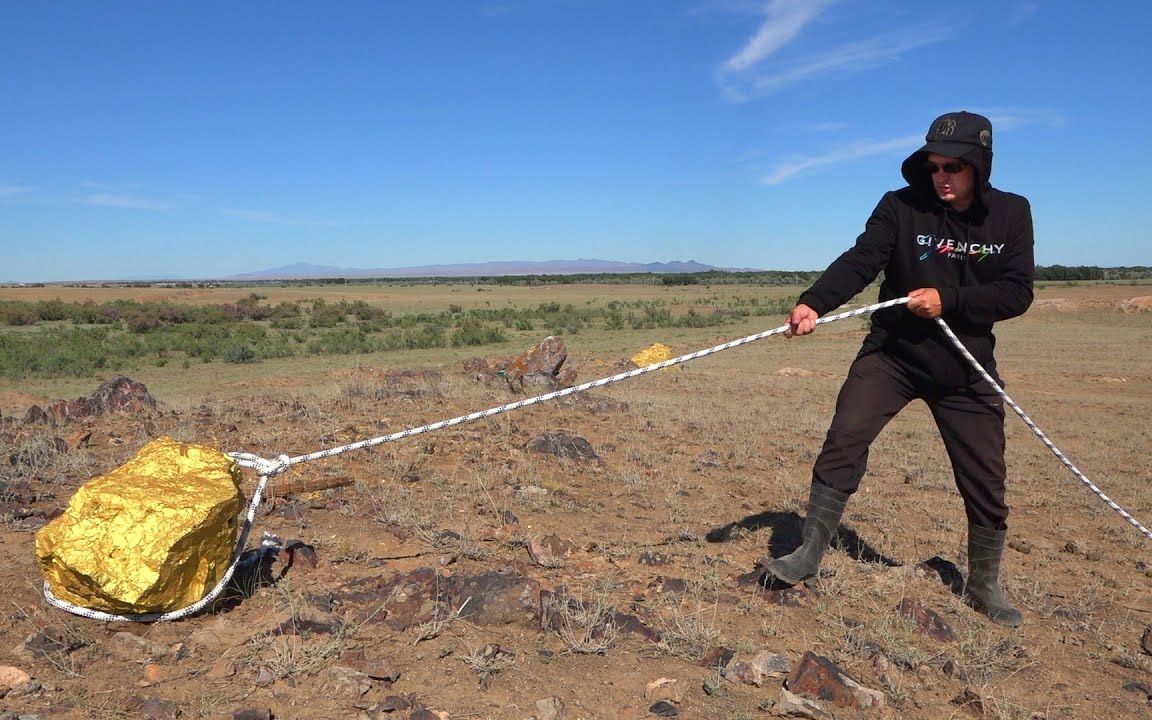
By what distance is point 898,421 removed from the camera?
10.9 meters

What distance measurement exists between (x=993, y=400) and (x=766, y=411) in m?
7.05

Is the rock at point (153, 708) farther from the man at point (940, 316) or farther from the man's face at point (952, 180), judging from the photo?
the man's face at point (952, 180)

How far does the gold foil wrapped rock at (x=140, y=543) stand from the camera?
2.93 metres

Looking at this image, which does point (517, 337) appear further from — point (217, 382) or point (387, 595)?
point (387, 595)

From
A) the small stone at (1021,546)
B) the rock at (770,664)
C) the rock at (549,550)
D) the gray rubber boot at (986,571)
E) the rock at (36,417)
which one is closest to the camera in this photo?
the rock at (770,664)

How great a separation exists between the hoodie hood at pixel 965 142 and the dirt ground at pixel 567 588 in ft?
6.39

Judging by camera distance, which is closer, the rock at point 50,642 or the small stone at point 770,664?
the rock at point 50,642

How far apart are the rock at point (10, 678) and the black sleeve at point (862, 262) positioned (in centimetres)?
Result: 329

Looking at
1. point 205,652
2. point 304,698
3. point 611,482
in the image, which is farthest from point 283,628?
point 611,482

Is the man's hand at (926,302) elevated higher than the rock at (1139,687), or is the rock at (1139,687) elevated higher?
the man's hand at (926,302)

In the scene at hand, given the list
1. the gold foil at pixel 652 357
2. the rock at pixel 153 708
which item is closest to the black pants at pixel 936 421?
the rock at pixel 153 708

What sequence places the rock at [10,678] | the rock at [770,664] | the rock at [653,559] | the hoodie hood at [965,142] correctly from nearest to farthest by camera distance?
the rock at [10,678]
the rock at [770,664]
the hoodie hood at [965,142]
the rock at [653,559]

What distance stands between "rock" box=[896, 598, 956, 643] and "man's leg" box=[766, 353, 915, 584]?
0.42 metres

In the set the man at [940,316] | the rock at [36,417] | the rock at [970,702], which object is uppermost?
the man at [940,316]
